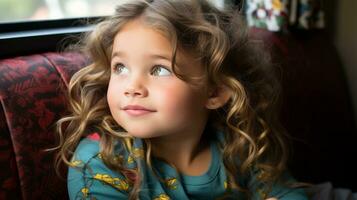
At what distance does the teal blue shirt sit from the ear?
5.7 inches

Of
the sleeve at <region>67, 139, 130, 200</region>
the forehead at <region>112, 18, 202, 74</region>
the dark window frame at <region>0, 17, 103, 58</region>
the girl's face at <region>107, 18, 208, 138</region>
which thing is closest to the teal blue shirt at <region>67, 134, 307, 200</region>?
the sleeve at <region>67, 139, 130, 200</region>

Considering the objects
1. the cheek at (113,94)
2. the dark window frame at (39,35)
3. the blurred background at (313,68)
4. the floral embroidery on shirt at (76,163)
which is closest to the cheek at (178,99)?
the cheek at (113,94)

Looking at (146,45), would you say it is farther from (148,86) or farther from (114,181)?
(114,181)

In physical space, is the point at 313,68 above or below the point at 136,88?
below

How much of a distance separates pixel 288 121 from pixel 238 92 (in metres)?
0.66

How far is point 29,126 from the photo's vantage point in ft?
3.36

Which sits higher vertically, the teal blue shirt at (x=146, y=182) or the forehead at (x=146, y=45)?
the forehead at (x=146, y=45)

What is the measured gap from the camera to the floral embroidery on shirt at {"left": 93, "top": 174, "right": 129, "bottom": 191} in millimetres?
966

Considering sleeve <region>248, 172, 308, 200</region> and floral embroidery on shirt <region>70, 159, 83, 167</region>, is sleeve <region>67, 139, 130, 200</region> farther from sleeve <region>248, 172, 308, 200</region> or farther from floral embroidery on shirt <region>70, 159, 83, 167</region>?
sleeve <region>248, 172, 308, 200</region>

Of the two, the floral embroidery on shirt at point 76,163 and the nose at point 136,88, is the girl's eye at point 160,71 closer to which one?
the nose at point 136,88

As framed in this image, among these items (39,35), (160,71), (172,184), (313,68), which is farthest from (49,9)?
(313,68)

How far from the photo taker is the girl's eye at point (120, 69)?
3.20 ft

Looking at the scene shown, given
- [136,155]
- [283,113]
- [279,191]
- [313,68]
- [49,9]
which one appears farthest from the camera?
[313,68]

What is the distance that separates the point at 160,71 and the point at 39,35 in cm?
44
